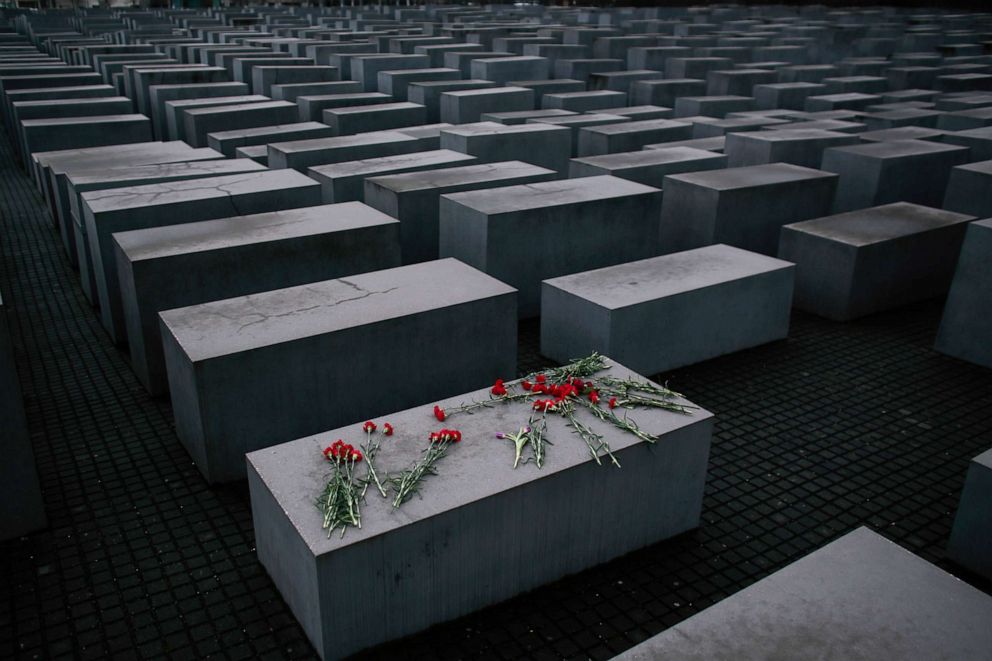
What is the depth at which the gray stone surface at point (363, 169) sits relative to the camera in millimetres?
7094

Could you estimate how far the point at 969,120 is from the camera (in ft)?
34.0

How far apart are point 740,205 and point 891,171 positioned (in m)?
2.09

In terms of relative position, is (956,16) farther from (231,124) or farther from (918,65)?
(231,124)

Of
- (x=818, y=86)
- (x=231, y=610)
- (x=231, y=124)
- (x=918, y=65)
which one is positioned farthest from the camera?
(x=918, y=65)

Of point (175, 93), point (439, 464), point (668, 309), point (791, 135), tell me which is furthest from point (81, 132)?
point (791, 135)

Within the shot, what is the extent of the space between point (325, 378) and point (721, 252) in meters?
3.33

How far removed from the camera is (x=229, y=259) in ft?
16.5

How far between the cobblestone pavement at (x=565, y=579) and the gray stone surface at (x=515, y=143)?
2988 mm

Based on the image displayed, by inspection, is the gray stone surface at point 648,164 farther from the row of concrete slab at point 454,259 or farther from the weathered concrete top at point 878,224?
the weathered concrete top at point 878,224

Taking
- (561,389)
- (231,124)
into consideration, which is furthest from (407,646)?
(231,124)

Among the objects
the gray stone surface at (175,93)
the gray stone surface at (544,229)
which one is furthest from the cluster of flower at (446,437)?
the gray stone surface at (175,93)

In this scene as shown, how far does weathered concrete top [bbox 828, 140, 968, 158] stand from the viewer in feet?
26.8

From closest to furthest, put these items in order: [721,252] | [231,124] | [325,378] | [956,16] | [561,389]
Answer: [561,389]
[325,378]
[721,252]
[231,124]
[956,16]

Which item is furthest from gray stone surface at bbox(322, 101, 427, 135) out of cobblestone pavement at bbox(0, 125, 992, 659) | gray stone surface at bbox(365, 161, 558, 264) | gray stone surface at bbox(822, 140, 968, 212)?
gray stone surface at bbox(822, 140, 968, 212)
